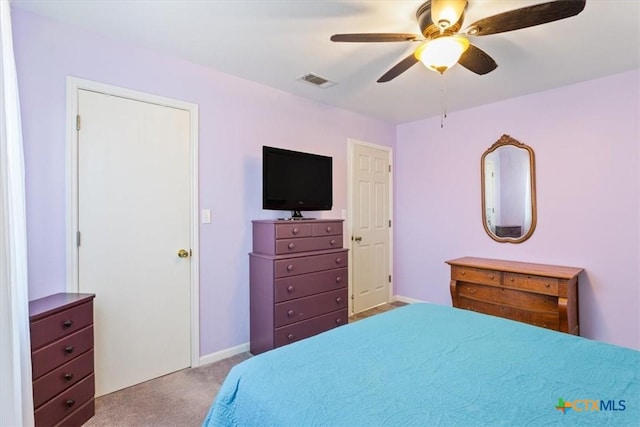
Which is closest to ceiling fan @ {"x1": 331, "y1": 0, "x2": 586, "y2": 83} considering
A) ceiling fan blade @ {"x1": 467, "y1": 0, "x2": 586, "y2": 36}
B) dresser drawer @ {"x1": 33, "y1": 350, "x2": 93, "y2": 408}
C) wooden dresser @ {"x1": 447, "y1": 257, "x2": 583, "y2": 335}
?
ceiling fan blade @ {"x1": 467, "y1": 0, "x2": 586, "y2": 36}

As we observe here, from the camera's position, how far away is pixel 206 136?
2.77 m

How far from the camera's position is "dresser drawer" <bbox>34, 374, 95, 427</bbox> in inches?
67.2

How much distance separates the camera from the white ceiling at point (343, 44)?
6.32ft

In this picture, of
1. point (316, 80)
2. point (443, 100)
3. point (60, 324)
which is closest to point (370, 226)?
point (443, 100)

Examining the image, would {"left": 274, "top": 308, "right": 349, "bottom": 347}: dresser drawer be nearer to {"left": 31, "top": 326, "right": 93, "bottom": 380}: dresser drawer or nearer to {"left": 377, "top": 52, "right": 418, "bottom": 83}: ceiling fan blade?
{"left": 31, "top": 326, "right": 93, "bottom": 380}: dresser drawer

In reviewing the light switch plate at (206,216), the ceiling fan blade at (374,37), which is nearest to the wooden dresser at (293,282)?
the light switch plate at (206,216)

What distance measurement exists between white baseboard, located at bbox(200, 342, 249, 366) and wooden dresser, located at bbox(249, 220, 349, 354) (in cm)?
7

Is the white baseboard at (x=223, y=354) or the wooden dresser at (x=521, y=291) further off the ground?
the wooden dresser at (x=521, y=291)

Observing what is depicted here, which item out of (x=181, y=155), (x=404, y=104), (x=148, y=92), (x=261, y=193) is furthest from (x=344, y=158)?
(x=148, y=92)

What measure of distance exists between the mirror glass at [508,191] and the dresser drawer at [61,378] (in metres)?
3.83

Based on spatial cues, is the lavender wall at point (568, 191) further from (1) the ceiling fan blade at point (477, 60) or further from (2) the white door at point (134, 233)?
(2) the white door at point (134, 233)

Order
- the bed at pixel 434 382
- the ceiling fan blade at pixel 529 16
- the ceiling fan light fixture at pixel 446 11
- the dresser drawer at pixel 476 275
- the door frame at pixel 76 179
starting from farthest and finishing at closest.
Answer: the dresser drawer at pixel 476 275
the door frame at pixel 76 179
the ceiling fan light fixture at pixel 446 11
the ceiling fan blade at pixel 529 16
the bed at pixel 434 382

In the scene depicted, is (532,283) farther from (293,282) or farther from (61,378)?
(61,378)

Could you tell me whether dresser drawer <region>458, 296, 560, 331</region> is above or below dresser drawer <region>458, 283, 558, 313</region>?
below
